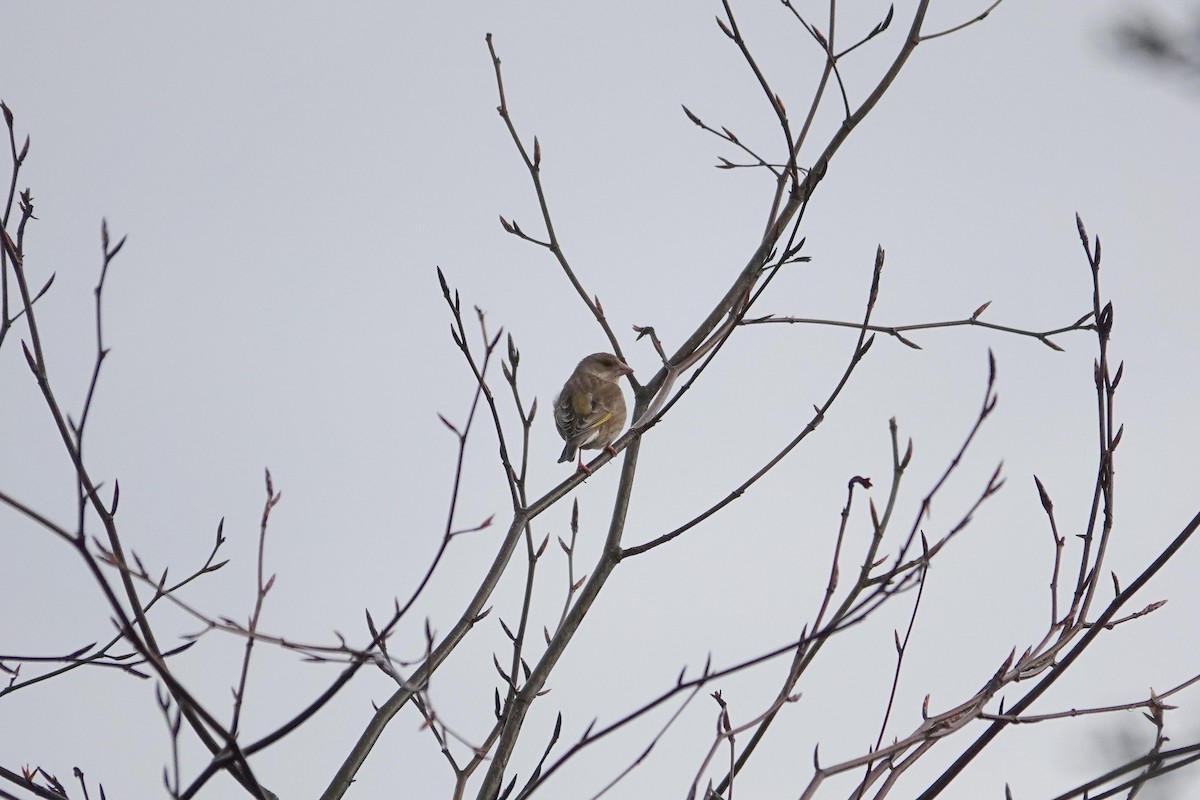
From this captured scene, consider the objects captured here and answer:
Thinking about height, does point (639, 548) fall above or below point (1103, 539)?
above

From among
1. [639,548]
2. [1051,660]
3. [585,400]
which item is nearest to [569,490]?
[639,548]

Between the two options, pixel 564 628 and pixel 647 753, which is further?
pixel 564 628

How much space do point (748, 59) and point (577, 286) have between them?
108 centimetres

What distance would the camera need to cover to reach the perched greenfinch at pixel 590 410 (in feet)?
27.0

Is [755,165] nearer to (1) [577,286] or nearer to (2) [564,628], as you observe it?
(1) [577,286]

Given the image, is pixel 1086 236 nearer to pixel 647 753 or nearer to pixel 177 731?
pixel 647 753

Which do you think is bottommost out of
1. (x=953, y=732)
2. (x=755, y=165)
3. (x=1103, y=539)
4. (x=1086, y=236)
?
(x=953, y=732)

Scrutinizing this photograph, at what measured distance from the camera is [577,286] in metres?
4.57

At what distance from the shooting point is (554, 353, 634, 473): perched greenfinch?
824 centimetres

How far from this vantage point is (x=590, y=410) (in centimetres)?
856

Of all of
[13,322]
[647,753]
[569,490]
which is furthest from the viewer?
[569,490]

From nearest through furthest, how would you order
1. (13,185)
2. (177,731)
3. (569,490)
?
(177,731), (13,185), (569,490)

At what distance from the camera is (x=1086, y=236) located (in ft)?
11.8

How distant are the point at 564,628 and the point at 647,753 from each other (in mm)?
912
